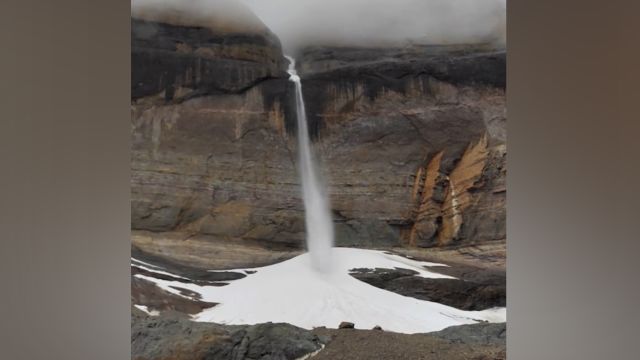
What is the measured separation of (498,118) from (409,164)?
563mm

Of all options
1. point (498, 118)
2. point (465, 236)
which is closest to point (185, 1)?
point (498, 118)

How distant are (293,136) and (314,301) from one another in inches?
38.0

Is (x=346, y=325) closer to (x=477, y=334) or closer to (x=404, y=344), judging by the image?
(x=404, y=344)

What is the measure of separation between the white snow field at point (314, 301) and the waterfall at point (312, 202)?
59 millimetres

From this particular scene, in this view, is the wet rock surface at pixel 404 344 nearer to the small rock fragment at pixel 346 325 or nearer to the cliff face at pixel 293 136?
the small rock fragment at pixel 346 325

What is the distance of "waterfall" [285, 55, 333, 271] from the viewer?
3076 millimetres

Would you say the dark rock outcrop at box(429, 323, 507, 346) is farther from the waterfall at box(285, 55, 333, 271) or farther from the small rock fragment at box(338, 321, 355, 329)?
the waterfall at box(285, 55, 333, 271)

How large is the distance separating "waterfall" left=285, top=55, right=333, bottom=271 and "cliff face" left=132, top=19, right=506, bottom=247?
0.05 metres

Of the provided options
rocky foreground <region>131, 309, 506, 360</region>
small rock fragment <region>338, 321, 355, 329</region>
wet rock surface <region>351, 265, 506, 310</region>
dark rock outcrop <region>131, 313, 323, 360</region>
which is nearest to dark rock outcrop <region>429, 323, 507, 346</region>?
rocky foreground <region>131, 309, 506, 360</region>

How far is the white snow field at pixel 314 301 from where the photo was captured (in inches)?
120

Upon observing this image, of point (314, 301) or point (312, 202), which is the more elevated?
point (312, 202)

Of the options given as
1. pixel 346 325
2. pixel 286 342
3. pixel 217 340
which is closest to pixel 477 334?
pixel 346 325

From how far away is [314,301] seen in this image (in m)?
3.04
